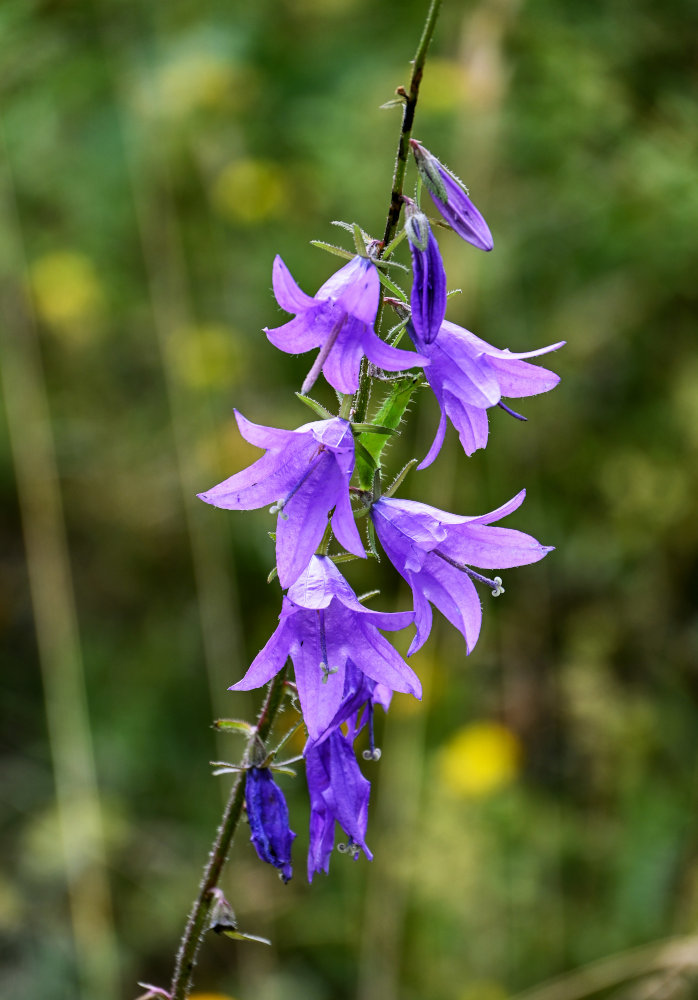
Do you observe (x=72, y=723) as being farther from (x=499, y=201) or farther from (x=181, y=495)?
(x=499, y=201)

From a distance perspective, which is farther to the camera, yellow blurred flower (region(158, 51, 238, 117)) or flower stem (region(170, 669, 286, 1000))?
yellow blurred flower (region(158, 51, 238, 117))

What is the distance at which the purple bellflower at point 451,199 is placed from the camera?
4.72ft

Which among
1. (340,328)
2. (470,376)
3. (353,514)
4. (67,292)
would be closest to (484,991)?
(353,514)

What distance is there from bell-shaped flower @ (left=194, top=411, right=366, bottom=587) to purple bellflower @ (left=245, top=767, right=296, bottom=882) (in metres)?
0.41

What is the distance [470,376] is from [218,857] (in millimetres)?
877

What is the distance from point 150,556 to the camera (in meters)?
4.41

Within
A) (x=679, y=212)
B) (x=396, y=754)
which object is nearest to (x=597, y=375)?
(x=679, y=212)

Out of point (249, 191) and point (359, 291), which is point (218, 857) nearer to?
point (359, 291)

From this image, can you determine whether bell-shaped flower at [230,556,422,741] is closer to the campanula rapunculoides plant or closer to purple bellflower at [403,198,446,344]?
the campanula rapunculoides plant

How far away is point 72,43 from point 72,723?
3013mm

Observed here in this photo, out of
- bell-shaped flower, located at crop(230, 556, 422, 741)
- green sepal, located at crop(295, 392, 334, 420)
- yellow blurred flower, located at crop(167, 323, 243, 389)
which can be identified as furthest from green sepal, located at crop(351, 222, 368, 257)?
yellow blurred flower, located at crop(167, 323, 243, 389)

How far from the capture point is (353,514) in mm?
1480

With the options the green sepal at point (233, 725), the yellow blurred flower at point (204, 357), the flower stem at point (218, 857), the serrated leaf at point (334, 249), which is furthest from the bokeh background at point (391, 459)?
the serrated leaf at point (334, 249)

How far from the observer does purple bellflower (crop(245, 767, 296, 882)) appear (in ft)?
5.06
